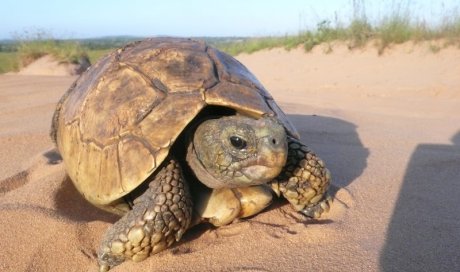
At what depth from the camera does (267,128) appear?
1.89 metres

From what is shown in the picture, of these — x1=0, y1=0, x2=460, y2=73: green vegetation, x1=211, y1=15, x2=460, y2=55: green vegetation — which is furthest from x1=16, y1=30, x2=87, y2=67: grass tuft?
x1=211, y1=15, x2=460, y2=55: green vegetation

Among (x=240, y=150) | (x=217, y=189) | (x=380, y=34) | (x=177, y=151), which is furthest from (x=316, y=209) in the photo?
(x=380, y=34)

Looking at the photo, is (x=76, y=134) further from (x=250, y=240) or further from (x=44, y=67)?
(x=44, y=67)

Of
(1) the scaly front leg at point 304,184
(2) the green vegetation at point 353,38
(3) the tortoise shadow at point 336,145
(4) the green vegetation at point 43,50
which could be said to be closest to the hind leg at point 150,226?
(1) the scaly front leg at point 304,184

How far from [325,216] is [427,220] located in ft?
1.70

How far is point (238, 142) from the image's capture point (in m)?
1.92

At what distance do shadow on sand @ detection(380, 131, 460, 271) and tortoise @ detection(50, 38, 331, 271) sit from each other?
0.46 m

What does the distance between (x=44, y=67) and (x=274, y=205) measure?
1202 cm

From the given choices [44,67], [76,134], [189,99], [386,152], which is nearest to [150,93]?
[189,99]

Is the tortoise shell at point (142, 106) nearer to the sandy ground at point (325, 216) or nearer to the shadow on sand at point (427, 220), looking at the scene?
the sandy ground at point (325, 216)

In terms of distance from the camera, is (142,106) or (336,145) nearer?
(142,106)

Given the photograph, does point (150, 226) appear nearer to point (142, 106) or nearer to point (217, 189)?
point (217, 189)

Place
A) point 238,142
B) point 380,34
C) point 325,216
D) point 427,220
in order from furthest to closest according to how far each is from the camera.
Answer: point 380,34 → point 325,216 → point 427,220 → point 238,142

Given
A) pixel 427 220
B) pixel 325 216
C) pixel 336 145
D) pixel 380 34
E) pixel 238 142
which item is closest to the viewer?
pixel 238 142
